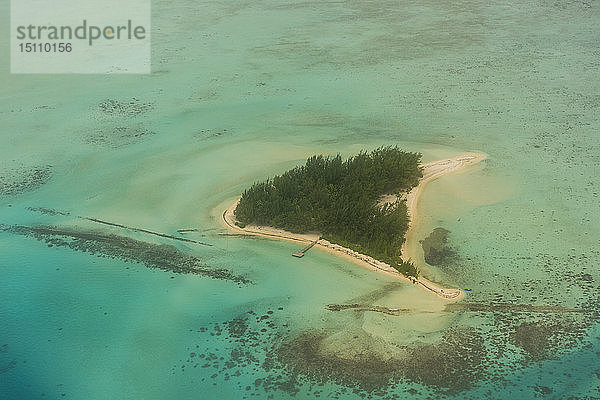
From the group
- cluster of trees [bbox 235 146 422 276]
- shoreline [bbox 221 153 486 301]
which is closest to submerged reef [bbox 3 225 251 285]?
shoreline [bbox 221 153 486 301]

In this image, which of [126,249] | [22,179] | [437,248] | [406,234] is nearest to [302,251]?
[406,234]

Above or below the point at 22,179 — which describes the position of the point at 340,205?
above

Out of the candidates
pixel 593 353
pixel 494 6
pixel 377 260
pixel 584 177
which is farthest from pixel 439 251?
pixel 494 6

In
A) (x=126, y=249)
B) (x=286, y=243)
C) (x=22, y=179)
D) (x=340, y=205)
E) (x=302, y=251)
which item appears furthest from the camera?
(x=22, y=179)

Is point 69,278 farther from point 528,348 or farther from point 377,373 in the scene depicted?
point 528,348

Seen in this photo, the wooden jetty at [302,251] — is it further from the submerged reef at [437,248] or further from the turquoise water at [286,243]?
the submerged reef at [437,248]

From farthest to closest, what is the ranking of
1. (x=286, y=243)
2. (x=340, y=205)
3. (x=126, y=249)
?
(x=340, y=205) < (x=286, y=243) < (x=126, y=249)

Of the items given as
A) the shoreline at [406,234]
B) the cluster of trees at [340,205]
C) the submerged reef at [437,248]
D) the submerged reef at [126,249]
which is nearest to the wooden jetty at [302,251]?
the shoreline at [406,234]

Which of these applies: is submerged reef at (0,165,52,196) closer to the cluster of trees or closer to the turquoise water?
the turquoise water

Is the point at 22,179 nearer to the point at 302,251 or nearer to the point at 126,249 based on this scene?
the point at 126,249
